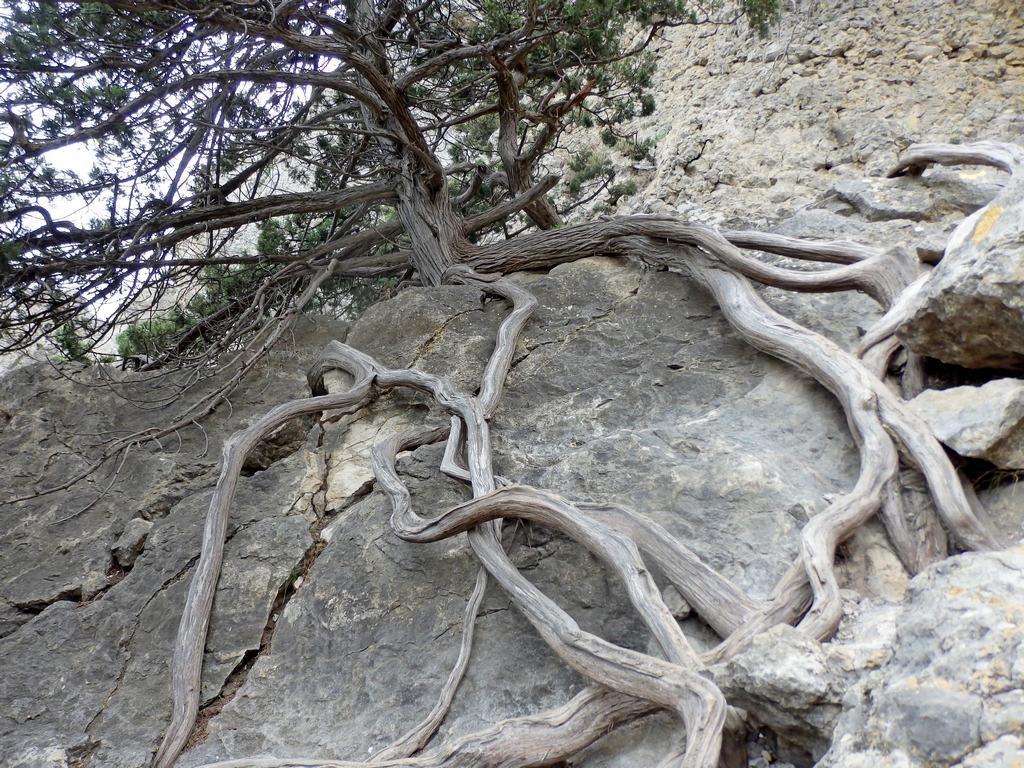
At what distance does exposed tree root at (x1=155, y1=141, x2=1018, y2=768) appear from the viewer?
1.96 meters

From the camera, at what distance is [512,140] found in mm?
5285

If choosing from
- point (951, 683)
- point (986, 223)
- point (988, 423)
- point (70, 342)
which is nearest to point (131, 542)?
point (70, 342)

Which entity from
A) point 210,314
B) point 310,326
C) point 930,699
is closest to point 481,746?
point 930,699

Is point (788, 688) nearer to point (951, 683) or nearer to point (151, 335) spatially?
point (951, 683)

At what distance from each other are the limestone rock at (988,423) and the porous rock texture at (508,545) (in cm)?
13

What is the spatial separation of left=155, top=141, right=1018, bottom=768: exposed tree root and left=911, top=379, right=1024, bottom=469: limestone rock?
7 centimetres

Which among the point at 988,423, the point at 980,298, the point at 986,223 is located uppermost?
the point at 986,223

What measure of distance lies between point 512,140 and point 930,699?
469 centimetres

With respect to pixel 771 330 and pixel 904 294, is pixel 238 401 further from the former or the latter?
pixel 904 294

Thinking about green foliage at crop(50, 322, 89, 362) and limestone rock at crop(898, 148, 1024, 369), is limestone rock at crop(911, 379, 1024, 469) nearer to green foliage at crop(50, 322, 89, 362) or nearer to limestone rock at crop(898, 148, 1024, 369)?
limestone rock at crop(898, 148, 1024, 369)

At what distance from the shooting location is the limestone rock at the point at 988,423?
7.26ft

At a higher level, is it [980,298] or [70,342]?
[70,342]

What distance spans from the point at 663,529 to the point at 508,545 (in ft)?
Answer: 1.95

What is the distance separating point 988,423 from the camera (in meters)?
2.24
